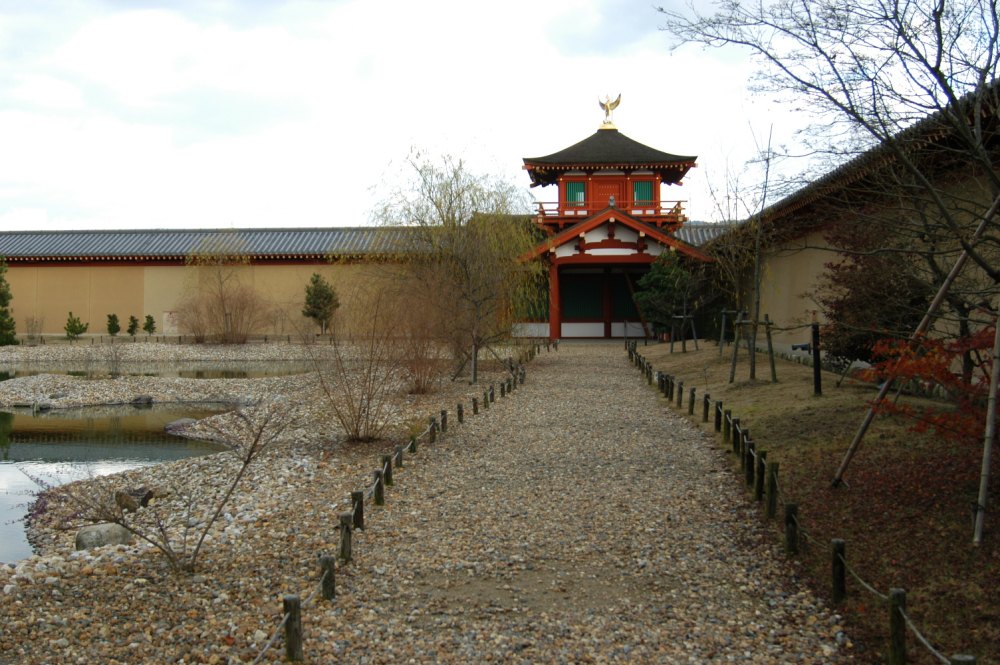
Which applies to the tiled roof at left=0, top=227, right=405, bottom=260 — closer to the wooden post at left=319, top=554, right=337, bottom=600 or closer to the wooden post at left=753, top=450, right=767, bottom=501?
the wooden post at left=753, top=450, right=767, bottom=501

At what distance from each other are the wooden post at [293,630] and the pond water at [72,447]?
480 centimetres

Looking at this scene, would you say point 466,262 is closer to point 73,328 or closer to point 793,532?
point 793,532

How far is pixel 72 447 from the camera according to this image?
14.0 m

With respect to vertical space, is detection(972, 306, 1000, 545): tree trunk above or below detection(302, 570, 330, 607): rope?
above

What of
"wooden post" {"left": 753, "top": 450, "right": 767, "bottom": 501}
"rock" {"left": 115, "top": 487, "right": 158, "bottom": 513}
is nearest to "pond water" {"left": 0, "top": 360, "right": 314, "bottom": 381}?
"rock" {"left": 115, "top": 487, "right": 158, "bottom": 513}

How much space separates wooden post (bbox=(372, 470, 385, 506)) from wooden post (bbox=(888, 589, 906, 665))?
481 cm

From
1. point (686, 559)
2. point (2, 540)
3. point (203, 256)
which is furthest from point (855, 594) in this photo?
point (203, 256)

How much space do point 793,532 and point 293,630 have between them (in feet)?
11.7

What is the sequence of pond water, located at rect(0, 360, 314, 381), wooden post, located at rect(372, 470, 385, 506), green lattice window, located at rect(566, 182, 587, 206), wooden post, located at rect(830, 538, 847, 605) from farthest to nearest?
green lattice window, located at rect(566, 182, 587, 206) → pond water, located at rect(0, 360, 314, 381) → wooden post, located at rect(372, 470, 385, 506) → wooden post, located at rect(830, 538, 847, 605)

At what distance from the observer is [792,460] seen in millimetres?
8469

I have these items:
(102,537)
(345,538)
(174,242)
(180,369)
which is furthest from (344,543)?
(174,242)

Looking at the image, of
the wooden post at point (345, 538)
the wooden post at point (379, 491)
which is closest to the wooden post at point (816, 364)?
the wooden post at point (379, 491)

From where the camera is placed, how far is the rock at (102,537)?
7523 millimetres

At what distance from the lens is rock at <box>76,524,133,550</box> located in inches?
296
